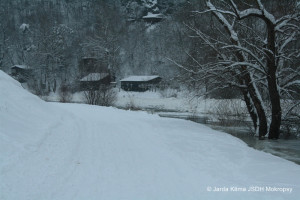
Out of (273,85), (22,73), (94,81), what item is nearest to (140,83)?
(94,81)

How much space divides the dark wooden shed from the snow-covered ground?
43.8 meters

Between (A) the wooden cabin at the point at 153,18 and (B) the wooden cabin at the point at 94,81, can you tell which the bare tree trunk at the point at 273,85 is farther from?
(A) the wooden cabin at the point at 153,18

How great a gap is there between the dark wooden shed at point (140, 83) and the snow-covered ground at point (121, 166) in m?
43.8

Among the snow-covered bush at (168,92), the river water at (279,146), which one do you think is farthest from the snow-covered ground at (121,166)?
the snow-covered bush at (168,92)

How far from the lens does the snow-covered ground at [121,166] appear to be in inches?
214

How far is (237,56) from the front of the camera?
14.9 meters

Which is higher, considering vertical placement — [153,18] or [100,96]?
[153,18]

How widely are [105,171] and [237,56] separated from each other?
1060 cm

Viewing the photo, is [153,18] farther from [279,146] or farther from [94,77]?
[279,146]

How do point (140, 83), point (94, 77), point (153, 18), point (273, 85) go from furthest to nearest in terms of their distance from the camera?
point (153, 18)
point (140, 83)
point (94, 77)
point (273, 85)

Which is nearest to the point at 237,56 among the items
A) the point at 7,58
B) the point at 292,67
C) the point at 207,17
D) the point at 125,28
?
the point at 292,67

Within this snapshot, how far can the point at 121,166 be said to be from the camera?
7.16 m

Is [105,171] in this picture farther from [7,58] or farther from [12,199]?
[7,58]

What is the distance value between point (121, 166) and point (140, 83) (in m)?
49.0
